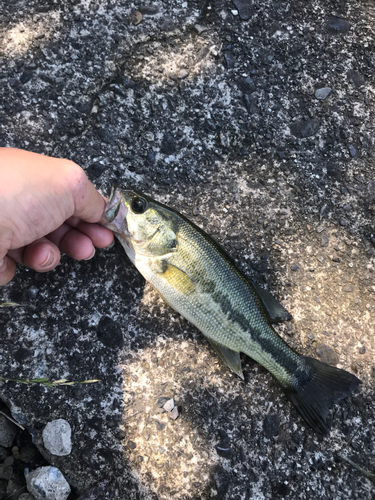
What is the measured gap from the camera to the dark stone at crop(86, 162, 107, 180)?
350 cm

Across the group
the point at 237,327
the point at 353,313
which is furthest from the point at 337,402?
the point at 237,327

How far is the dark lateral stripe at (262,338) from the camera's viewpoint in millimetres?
3117

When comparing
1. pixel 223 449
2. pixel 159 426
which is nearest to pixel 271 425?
pixel 223 449

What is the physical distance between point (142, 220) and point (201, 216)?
672 millimetres

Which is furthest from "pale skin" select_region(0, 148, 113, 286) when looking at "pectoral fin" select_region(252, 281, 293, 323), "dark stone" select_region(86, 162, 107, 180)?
"pectoral fin" select_region(252, 281, 293, 323)

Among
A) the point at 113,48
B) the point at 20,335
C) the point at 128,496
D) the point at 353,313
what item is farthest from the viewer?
the point at 113,48

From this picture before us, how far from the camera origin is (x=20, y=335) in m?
3.18

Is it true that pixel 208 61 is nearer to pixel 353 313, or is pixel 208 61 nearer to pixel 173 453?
pixel 353 313

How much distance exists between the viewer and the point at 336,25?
4.04 meters

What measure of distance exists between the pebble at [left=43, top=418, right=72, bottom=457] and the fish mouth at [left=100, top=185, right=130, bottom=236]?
171 centimetres

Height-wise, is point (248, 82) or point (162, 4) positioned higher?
point (162, 4)

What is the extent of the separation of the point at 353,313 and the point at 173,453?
2048 millimetres

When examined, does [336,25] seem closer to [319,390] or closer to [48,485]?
[319,390]

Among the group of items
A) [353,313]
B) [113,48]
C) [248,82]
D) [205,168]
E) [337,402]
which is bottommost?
[337,402]
